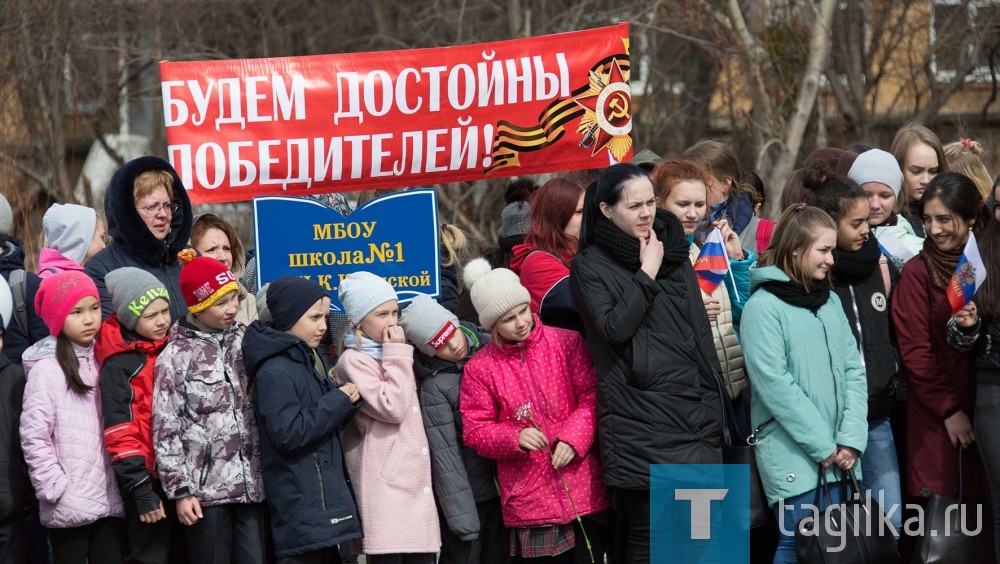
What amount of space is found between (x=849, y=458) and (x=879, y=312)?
0.76 meters

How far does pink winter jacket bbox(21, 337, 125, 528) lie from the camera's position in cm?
529

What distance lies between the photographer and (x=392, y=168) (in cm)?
667

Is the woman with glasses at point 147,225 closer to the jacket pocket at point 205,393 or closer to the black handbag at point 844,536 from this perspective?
the jacket pocket at point 205,393

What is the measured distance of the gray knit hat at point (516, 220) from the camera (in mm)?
6891

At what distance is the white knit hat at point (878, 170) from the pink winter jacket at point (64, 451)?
403 cm

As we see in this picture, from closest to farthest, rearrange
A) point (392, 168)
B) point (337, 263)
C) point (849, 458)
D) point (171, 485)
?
1. point (171, 485)
2. point (849, 458)
3. point (337, 263)
4. point (392, 168)

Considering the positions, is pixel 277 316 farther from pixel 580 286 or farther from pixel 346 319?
pixel 580 286

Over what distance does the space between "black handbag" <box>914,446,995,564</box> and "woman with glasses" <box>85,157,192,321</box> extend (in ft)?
11.9

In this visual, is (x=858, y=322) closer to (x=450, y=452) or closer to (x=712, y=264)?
(x=712, y=264)

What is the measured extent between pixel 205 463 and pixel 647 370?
194 centimetres

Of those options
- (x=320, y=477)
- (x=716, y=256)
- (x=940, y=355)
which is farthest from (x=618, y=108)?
(x=320, y=477)

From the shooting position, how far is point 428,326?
564 cm

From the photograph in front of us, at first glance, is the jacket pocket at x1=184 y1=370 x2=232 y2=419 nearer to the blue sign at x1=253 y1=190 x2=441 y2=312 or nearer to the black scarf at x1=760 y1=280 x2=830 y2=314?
the blue sign at x1=253 y1=190 x2=441 y2=312

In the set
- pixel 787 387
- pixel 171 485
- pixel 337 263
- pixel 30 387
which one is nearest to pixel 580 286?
pixel 787 387
